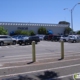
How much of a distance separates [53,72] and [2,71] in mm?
2346

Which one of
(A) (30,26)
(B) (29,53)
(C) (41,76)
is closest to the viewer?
(C) (41,76)

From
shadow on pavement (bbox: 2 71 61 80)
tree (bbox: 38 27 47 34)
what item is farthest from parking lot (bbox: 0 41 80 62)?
tree (bbox: 38 27 47 34)

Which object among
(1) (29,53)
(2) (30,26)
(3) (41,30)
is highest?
(2) (30,26)

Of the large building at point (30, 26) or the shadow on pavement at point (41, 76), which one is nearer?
the shadow on pavement at point (41, 76)

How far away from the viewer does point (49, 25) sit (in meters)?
89.9

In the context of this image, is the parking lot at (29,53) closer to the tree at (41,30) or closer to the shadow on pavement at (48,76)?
the shadow on pavement at (48,76)

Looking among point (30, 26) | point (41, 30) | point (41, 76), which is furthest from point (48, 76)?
point (41, 30)

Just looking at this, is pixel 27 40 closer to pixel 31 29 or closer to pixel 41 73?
pixel 41 73

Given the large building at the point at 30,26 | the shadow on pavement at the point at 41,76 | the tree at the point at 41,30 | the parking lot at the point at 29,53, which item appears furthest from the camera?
the tree at the point at 41,30

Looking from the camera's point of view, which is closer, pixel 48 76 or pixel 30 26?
pixel 48 76

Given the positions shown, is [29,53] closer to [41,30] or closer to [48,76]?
[48,76]

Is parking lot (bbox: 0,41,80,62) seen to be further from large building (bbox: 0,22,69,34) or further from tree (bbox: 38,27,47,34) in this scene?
tree (bbox: 38,27,47,34)

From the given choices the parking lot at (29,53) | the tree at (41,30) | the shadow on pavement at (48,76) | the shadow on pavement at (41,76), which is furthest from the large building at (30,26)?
the shadow on pavement at (41,76)

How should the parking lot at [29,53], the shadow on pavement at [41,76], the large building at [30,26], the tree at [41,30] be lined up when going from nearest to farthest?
the shadow on pavement at [41,76]
the parking lot at [29,53]
the large building at [30,26]
the tree at [41,30]
